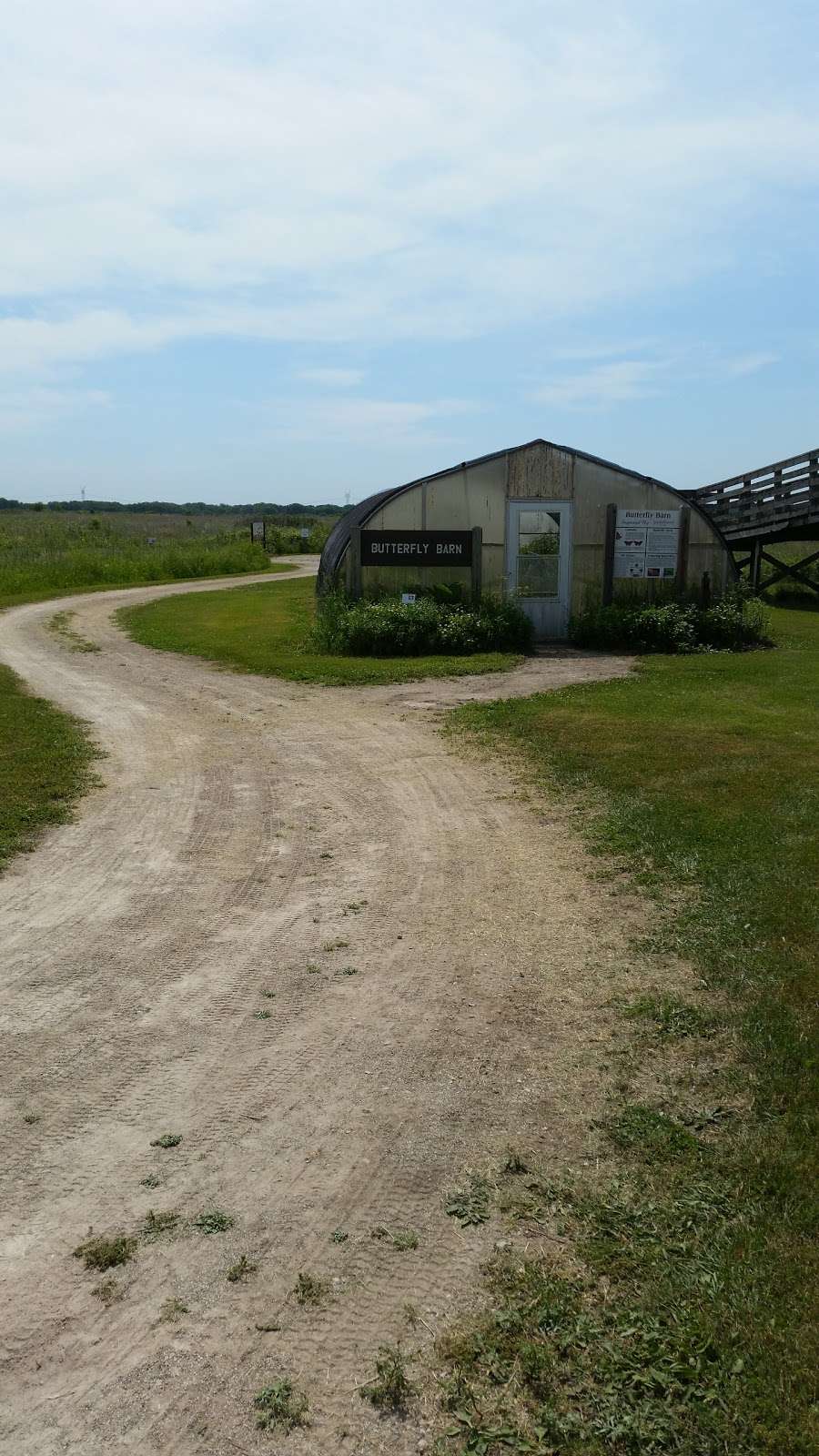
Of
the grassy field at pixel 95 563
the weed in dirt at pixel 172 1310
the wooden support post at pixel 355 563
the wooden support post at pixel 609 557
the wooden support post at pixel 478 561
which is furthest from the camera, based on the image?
the grassy field at pixel 95 563

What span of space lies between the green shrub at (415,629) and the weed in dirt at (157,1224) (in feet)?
45.0

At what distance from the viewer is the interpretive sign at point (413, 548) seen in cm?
1781

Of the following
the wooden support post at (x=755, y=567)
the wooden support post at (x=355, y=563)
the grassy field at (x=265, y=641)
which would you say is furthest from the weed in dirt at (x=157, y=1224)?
the wooden support post at (x=755, y=567)

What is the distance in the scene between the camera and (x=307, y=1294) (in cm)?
321

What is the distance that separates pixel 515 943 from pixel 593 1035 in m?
1.11

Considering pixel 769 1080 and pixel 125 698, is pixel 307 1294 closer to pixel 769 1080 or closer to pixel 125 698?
pixel 769 1080

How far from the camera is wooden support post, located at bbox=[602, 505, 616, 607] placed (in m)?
18.5

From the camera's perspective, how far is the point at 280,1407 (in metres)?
2.82

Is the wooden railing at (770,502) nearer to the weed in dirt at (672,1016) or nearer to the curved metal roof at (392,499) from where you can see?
the curved metal roof at (392,499)

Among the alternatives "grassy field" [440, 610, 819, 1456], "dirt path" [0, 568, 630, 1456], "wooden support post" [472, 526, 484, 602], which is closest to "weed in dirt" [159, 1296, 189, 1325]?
"dirt path" [0, 568, 630, 1456]

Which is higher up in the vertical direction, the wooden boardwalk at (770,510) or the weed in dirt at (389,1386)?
the wooden boardwalk at (770,510)

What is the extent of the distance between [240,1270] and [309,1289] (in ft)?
0.80

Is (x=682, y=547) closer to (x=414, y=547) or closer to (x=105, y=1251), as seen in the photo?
(x=414, y=547)

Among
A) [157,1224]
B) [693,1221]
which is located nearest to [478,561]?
→ [693,1221]
